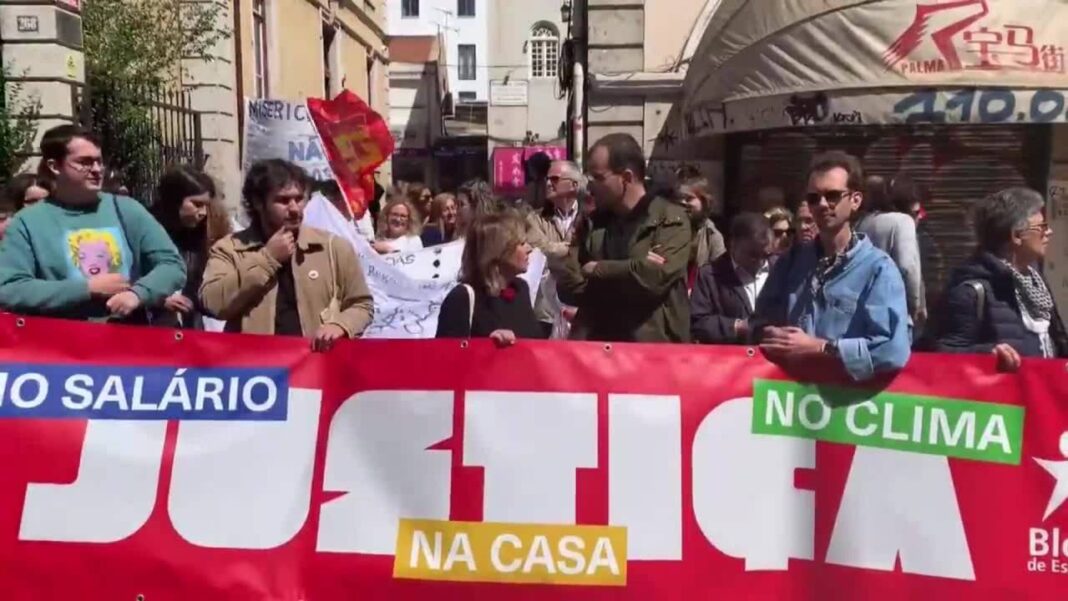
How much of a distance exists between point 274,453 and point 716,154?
8.87m

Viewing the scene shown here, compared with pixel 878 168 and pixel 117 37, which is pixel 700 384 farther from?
pixel 117 37

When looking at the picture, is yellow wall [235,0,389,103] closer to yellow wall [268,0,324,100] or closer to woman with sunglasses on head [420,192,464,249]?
yellow wall [268,0,324,100]

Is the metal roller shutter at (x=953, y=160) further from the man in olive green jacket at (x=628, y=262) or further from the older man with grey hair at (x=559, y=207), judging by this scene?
the man in olive green jacket at (x=628, y=262)

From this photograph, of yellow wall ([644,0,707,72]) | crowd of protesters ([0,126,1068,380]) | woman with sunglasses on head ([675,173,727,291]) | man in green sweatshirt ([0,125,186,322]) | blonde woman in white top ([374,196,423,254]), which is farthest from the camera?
yellow wall ([644,0,707,72])

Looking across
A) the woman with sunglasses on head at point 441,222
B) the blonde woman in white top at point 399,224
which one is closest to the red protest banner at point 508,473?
the blonde woman in white top at point 399,224

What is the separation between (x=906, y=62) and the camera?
975cm

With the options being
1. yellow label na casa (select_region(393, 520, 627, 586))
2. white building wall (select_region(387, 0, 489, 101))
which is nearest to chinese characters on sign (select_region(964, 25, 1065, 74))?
yellow label na casa (select_region(393, 520, 627, 586))

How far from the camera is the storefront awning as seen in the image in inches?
378

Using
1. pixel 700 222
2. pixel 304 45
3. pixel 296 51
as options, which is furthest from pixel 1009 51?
A: pixel 304 45

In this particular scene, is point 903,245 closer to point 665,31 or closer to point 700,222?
point 700,222

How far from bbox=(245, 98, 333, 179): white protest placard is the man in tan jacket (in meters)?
5.00

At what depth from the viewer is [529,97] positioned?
4259 centimetres

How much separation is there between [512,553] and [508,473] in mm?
281

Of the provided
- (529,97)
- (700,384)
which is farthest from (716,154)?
(529,97)
